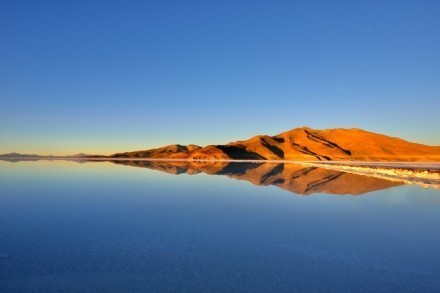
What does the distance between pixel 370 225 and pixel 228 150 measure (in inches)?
6960

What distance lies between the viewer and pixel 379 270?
7320 millimetres

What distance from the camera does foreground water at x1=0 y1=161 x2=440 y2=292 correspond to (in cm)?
655

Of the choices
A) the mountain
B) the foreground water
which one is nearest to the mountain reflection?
the foreground water

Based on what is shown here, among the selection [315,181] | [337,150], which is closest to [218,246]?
[315,181]

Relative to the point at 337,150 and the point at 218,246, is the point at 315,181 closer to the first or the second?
the point at 218,246

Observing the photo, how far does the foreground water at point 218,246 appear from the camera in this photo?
6547 mm

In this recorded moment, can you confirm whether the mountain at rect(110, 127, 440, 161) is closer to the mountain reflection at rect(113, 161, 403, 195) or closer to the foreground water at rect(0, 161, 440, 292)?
the mountain reflection at rect(113, 161, 403, 195)

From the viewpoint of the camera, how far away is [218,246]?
908cm

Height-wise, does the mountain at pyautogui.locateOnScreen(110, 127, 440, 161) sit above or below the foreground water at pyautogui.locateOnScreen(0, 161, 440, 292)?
above

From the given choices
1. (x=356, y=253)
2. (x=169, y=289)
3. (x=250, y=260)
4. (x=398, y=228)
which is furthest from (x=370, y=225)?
(x=169, y=289)

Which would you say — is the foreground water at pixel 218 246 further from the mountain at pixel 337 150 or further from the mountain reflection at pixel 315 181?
the mountain at pixel 337 150

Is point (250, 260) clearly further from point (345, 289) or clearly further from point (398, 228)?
point (398, 228)

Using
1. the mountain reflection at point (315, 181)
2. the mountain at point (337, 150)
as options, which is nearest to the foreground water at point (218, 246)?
the mountain reflection at point (315, 181)

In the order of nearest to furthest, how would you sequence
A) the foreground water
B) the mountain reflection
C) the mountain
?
1. the foreground water
2. the mountain reflection
3. the mountain
